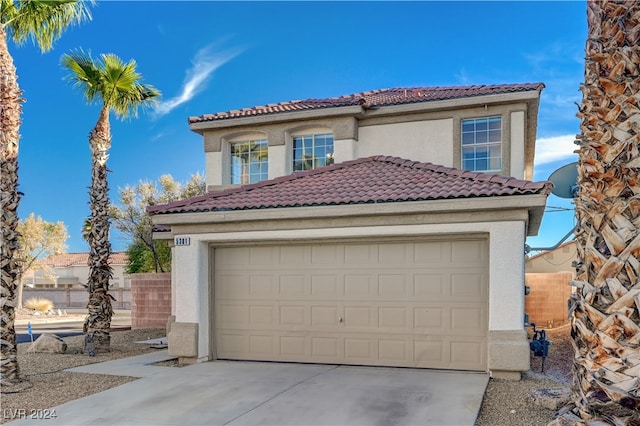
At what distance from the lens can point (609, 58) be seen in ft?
16.2

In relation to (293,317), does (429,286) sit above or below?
above

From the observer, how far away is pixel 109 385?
9031 millimetres

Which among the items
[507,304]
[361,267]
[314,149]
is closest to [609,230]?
[507,304]

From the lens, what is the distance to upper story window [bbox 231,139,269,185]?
53.1 ft

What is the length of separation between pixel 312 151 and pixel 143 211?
642 inches

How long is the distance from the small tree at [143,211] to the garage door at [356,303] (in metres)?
18.0

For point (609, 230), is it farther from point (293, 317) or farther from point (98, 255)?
point (98, 255)

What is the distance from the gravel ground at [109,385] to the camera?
6.86m

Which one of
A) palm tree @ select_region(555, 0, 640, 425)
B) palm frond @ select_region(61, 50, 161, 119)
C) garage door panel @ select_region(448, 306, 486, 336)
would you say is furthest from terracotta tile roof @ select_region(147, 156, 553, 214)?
palm frond @ select_region(61, 50, 161, 119)

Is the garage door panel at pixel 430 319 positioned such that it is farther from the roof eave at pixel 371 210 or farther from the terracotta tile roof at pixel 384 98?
the terracotta tile roof at pixel 384 98

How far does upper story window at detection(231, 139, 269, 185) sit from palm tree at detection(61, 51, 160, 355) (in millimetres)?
3714

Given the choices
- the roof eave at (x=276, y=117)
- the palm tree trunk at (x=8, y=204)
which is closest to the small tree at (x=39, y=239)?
the roof eave at (x=276, y=117)

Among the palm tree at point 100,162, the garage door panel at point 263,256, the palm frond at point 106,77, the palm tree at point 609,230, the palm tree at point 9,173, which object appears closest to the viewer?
the palm tree at point 609,230

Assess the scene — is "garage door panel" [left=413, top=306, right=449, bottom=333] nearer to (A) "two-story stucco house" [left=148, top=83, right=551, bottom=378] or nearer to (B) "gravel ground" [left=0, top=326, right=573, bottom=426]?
(A) "two-story stucco house" [left=148, top=83, right=551, bottom=378]
